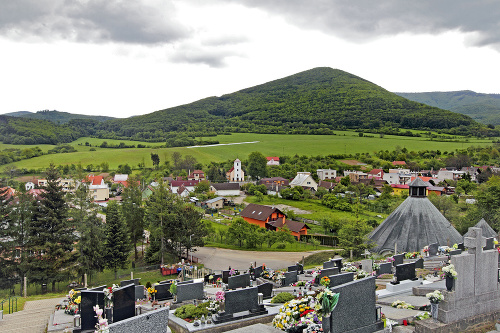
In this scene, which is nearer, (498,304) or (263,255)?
(498,304)

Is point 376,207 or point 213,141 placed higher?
point 213,141

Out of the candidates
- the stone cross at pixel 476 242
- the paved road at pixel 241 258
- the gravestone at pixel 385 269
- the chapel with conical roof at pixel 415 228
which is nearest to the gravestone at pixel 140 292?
the gravestone at pixel 385 269

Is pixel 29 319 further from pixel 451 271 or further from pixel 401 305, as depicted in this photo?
pixel 451 271

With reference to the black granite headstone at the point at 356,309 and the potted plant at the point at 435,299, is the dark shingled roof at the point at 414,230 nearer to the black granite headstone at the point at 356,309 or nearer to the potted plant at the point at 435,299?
the potted plant at the point at 435,299

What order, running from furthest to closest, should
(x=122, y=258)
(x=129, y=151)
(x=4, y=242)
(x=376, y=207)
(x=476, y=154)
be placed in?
(x=129, y=151), (x=476, y=154), (x=376, y=207), (x=122, y=258), (x=4, y=242)

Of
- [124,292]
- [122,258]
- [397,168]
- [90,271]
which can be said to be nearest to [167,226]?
[122,258]

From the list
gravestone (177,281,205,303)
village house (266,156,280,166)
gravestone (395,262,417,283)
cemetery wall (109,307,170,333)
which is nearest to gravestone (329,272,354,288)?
gravestone (395,262,417,283)

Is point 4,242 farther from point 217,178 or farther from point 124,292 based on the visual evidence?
point 217,178
